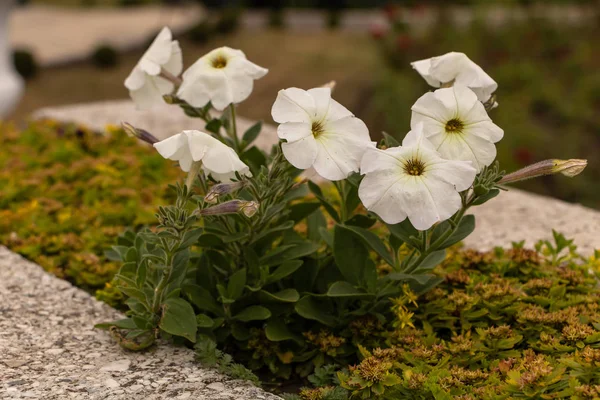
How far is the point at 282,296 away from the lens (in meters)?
2.30

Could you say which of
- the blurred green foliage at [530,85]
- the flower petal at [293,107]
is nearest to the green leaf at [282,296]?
the flower petal at [293,107]

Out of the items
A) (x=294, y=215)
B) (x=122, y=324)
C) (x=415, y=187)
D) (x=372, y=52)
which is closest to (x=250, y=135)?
(x=294, y=215)

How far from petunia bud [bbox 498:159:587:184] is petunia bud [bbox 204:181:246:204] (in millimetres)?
712

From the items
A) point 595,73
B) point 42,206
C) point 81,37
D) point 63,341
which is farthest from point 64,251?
point 81,37

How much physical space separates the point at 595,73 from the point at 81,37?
27.8 feet

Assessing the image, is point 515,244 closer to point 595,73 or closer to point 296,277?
point 296,277

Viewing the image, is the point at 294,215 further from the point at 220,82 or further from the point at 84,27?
the point at 84,27

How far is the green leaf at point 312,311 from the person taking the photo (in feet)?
7.57

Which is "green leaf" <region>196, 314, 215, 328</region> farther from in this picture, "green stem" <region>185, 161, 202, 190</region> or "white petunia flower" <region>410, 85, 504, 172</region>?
"white petunia flower" <region>410, 85, 504, 172</region>

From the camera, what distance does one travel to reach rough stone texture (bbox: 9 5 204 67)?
1184 cm

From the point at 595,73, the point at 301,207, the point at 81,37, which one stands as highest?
the point at 301,207

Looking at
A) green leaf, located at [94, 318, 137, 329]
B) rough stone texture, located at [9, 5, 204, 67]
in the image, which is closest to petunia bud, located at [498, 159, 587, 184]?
green leaf, located at [94, 318, 137, 329]

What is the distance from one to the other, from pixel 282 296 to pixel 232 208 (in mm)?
423

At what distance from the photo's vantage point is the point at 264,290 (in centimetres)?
234
